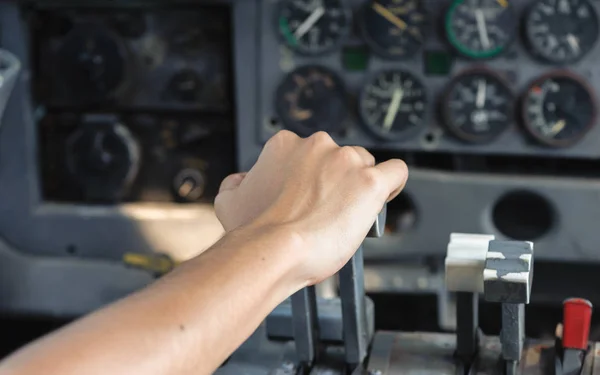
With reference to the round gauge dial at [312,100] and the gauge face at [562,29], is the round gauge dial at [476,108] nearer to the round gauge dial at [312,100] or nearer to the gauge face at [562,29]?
the gauge face at [562,29]

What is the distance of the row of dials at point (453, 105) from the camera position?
237 cm

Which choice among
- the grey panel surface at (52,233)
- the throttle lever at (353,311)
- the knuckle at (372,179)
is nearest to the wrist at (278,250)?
the knuckle at (372,179)

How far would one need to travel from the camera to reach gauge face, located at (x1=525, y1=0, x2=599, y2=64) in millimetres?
2326

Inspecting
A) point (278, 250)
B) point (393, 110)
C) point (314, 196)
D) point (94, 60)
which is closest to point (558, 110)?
point (393, 110)

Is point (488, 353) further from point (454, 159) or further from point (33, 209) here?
point (33, 209)

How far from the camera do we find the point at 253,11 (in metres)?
2.49

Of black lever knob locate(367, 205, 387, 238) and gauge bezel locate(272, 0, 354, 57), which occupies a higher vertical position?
gauge bezel locate(272, 0, 354, 57)

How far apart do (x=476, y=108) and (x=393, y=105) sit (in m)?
0.21

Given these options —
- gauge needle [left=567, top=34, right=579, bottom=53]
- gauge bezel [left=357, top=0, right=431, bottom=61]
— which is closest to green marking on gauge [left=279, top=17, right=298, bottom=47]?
gauge bezel [left=357, top=0, right=431, bottom=61]

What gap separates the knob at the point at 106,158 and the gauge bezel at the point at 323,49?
516 mm

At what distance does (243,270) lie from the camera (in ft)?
3.34

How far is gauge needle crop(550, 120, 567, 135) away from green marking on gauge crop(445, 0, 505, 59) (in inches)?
9.0

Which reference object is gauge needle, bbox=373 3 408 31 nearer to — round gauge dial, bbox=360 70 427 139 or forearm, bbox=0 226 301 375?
round gauge dial, bbox=360 70 427 139

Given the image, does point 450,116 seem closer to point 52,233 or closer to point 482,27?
point 482,27
